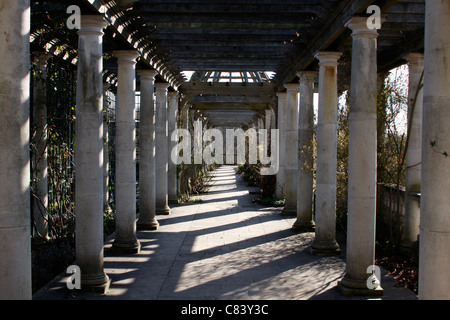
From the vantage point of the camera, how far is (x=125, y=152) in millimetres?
8812

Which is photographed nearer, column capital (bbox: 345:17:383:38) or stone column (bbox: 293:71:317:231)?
column capital (bbox: 345:17:383:38)

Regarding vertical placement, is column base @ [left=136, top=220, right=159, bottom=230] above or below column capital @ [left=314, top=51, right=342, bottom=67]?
below

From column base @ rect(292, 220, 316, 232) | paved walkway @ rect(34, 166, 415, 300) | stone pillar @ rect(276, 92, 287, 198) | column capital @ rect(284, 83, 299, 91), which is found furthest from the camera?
stone pillar @ rect(276, 92, 287, 198)

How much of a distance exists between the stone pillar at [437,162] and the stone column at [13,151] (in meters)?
3.72

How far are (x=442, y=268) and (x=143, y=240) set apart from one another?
7258mm

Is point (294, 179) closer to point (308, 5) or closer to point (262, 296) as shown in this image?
point (308, 5)

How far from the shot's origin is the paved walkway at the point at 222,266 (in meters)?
6.63

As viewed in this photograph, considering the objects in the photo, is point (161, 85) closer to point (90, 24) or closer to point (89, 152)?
point (90, 24)

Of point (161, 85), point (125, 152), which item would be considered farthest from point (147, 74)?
point (125, 152)

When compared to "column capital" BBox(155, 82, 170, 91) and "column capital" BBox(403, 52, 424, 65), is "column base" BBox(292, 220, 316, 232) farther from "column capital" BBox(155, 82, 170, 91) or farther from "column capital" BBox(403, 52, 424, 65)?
"column capital" BBox(155, 82, 170, 91)

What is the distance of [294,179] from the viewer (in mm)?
13789

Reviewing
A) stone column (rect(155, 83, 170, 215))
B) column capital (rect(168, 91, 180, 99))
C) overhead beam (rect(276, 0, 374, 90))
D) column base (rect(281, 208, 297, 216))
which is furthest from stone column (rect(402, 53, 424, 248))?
Answer: column capital (rect(168, 91, 180, 99))

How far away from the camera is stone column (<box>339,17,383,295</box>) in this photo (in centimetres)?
649
